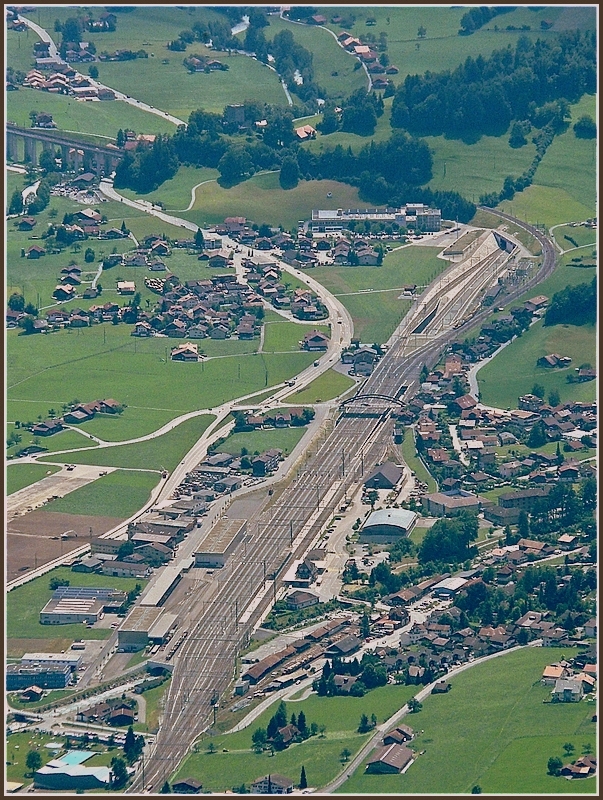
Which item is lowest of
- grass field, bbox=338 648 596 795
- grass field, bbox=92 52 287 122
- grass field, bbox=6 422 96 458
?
grass field, bbox=92 52 287 122

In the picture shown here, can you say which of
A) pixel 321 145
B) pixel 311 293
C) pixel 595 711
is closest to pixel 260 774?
pixel 595 711

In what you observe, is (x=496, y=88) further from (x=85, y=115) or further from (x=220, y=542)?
(x=220, y=542)

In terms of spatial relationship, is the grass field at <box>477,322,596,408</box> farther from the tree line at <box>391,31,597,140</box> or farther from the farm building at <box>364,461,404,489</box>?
the tree line at <box>391,31,597,140</box>

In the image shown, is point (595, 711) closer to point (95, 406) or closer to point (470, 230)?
point (95, 406)

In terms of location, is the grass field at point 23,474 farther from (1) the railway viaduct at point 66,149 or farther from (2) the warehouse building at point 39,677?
(1) the railway viaduct at point 66,149

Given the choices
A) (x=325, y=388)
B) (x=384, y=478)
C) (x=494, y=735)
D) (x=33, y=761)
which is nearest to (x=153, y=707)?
(x=33, y=761)

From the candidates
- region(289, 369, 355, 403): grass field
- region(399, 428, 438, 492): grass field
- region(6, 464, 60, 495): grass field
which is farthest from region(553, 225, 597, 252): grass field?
region(6, 464, 60, 495): grass field

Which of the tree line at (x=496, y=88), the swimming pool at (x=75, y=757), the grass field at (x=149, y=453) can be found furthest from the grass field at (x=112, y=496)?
the tree line at (x=496, y=88)
